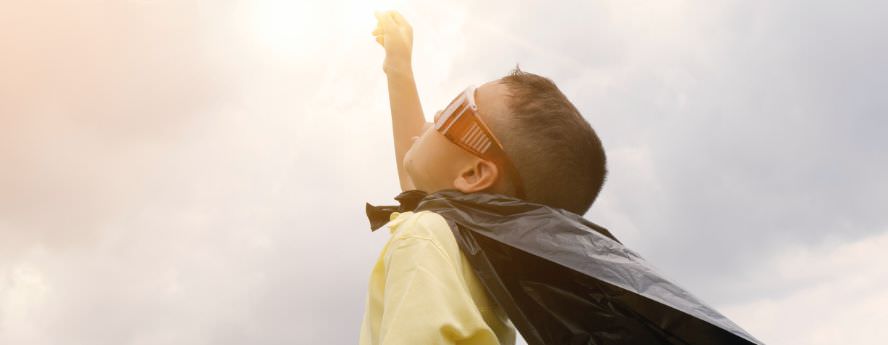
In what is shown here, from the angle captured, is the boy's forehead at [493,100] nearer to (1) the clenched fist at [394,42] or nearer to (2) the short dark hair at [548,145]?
(2) the short dark hair at [548,145]

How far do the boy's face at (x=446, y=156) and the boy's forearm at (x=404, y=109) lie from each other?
3.58 ft

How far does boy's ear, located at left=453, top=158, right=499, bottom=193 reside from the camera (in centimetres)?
364

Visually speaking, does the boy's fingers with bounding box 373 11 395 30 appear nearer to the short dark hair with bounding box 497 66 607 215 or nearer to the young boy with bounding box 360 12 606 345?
the young boy with bounding box 360 12 606 345

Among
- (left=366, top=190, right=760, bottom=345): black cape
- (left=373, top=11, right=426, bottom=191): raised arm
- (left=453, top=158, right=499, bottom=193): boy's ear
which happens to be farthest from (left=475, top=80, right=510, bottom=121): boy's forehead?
(left=373, top=11, right=426, bottom=191): raised arm

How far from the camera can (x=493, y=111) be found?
3.76 metres

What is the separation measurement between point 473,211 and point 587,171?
2.53ft

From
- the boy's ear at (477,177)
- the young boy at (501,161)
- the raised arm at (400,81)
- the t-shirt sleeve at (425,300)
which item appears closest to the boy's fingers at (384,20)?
the raised arm at (400,81)

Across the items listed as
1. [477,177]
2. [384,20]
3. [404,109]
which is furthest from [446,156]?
[384,20]

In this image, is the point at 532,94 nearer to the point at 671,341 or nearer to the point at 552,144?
the point at 552,144

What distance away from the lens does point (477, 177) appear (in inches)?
145

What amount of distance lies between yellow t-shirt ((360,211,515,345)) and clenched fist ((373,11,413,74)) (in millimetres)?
1980

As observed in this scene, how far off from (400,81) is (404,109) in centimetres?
19

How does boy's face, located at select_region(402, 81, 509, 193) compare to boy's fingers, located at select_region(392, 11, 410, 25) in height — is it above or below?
Answer: below

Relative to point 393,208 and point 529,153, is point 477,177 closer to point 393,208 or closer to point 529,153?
point 529,153
